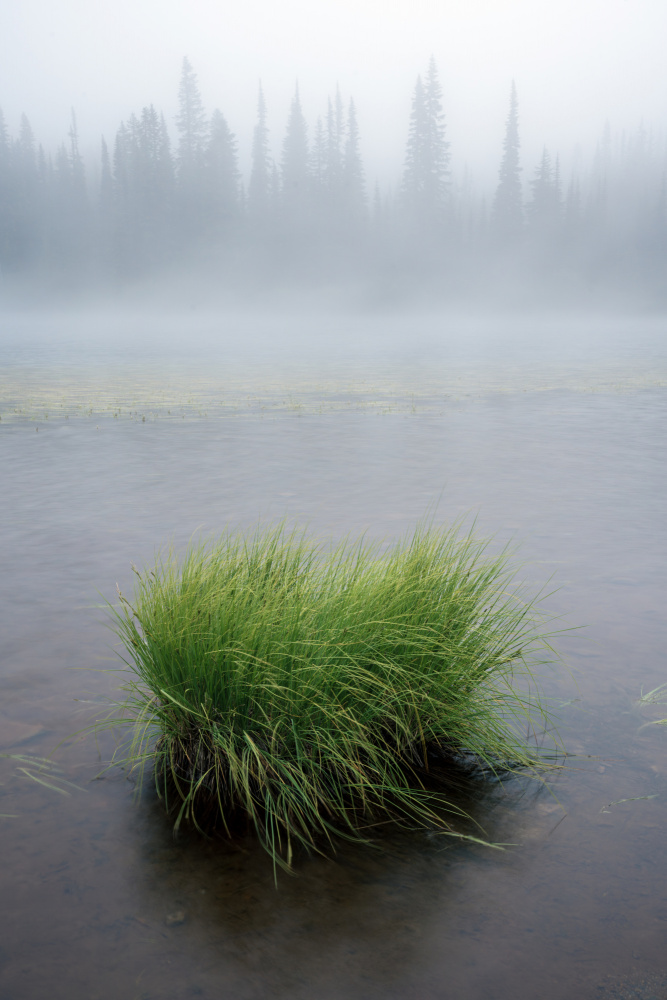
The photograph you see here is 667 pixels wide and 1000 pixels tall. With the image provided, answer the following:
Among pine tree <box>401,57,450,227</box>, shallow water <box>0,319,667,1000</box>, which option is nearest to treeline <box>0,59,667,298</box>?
pine tree <box>401,57,450,227</box>

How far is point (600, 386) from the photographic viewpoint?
2292 cm

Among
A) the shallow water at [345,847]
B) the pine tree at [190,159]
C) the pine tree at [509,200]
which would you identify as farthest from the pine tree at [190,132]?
the shallow water at [345,847]

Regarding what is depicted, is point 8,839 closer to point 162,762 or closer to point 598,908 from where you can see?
point 162,762

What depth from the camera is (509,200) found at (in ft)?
289

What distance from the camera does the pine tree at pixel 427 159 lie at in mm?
88312

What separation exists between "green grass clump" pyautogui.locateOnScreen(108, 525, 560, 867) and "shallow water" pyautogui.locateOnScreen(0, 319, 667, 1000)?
204 millimetres

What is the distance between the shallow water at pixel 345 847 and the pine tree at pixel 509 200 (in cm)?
7978

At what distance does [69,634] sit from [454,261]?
8891 cm

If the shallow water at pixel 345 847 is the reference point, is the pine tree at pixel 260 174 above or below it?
above

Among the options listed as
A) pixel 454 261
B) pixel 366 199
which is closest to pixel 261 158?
pixel 366 199

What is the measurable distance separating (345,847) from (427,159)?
92.9 metres

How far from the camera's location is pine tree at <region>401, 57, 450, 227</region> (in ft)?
290

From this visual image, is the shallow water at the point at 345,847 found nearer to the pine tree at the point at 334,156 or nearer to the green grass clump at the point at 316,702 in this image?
the green grass clump at the point at 316,702

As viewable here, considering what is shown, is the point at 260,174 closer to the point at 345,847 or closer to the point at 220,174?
the point at 220,174
